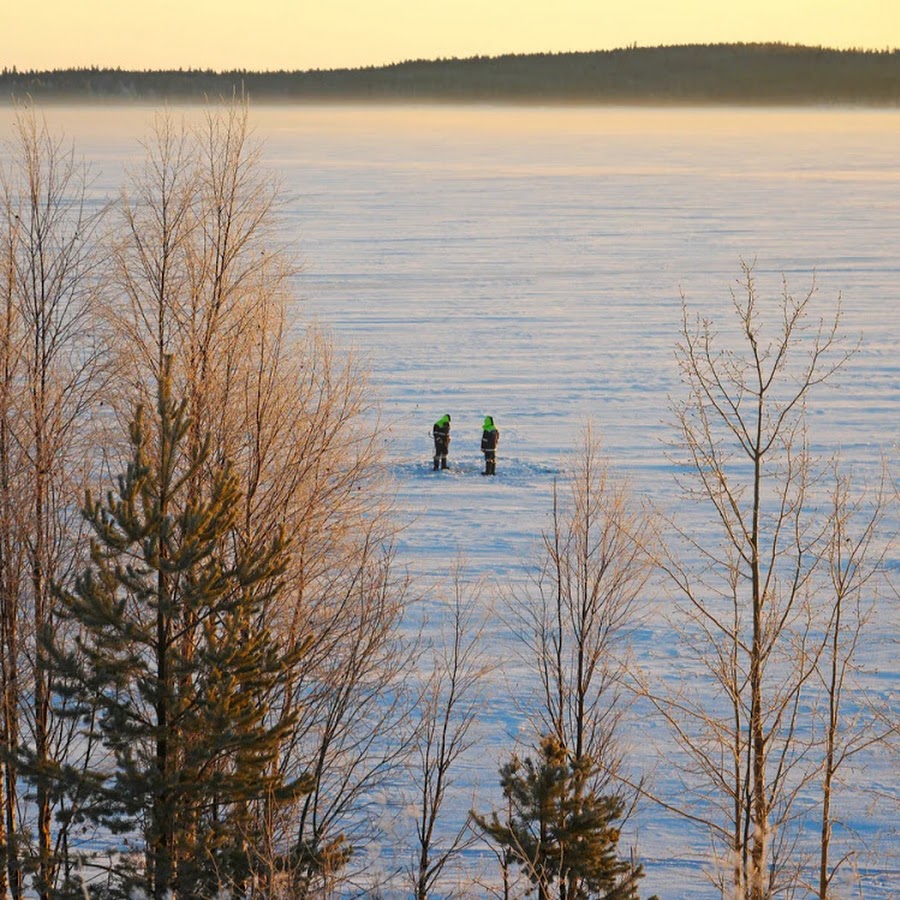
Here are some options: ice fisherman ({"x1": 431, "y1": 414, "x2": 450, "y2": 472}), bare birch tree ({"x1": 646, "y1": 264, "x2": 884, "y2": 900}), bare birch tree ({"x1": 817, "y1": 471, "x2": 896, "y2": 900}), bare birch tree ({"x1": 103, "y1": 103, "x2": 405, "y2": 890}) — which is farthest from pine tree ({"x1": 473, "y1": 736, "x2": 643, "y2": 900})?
ice fisherman ({"x1": 431, "y1": 414, "x2": 450, "y2": 472})

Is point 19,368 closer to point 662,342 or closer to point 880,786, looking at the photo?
point 880,786

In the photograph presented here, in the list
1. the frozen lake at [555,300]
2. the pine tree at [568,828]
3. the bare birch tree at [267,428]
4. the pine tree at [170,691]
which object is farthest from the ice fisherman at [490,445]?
the pine tree at [170,691]

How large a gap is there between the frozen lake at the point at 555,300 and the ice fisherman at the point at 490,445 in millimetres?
320

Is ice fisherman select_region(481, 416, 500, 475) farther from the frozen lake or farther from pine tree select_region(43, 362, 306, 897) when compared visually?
pine tree select_region(43, 362, 306, 897)

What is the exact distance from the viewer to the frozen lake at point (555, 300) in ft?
72.1

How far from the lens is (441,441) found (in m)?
23.8

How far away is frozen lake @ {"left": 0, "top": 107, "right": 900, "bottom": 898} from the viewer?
21969mm

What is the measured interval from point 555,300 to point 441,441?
19.3 meters

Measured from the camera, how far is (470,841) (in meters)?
12.3

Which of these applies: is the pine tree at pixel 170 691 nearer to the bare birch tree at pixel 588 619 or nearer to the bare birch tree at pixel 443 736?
the bare birch tree at pixel 443 736

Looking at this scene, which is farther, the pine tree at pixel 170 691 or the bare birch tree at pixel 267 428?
the bare birch tree at pixel 267 428

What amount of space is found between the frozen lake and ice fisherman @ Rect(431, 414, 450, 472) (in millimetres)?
263

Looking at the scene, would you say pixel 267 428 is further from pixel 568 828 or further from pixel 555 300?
pixel 555 300

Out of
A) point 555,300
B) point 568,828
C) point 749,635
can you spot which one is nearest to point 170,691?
point 568,828
